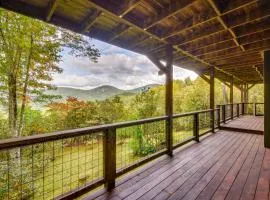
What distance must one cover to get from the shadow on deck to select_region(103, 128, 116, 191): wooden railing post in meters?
0.12

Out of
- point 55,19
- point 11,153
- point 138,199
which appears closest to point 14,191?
point 11,153

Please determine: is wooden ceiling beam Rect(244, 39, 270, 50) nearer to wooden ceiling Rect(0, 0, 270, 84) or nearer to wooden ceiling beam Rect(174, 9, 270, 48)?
wooden ceiling Rect(0, 0, 270, 84)

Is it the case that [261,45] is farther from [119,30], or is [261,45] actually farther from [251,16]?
[119,30]

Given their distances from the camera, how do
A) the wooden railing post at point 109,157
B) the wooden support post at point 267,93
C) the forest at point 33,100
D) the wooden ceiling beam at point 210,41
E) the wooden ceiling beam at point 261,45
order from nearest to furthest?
the wooden railing post at point 109,157 → the wooden ceiling beam at point 210,41 → the wooden ceiling beam at point 261,45 → the wooden support post at point 267,93 → the forest at point 33,100

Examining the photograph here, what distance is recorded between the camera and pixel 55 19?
283cm

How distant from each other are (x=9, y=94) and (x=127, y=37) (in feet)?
14.2

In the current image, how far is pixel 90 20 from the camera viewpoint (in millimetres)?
2900

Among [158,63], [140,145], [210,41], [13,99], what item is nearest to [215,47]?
[210,41]

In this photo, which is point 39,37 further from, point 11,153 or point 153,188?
point 153,188

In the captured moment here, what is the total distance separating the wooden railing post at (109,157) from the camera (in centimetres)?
273

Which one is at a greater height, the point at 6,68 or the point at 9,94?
the point at 6,68

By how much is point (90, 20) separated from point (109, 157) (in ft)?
7.09

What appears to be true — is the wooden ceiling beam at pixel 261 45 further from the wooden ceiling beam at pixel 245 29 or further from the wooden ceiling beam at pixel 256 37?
the wooden ceiling beam at pixel 245 29

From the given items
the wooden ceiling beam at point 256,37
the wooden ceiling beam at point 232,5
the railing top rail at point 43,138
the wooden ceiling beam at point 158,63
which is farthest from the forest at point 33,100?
the wooden ceiling beam at point 256,37
